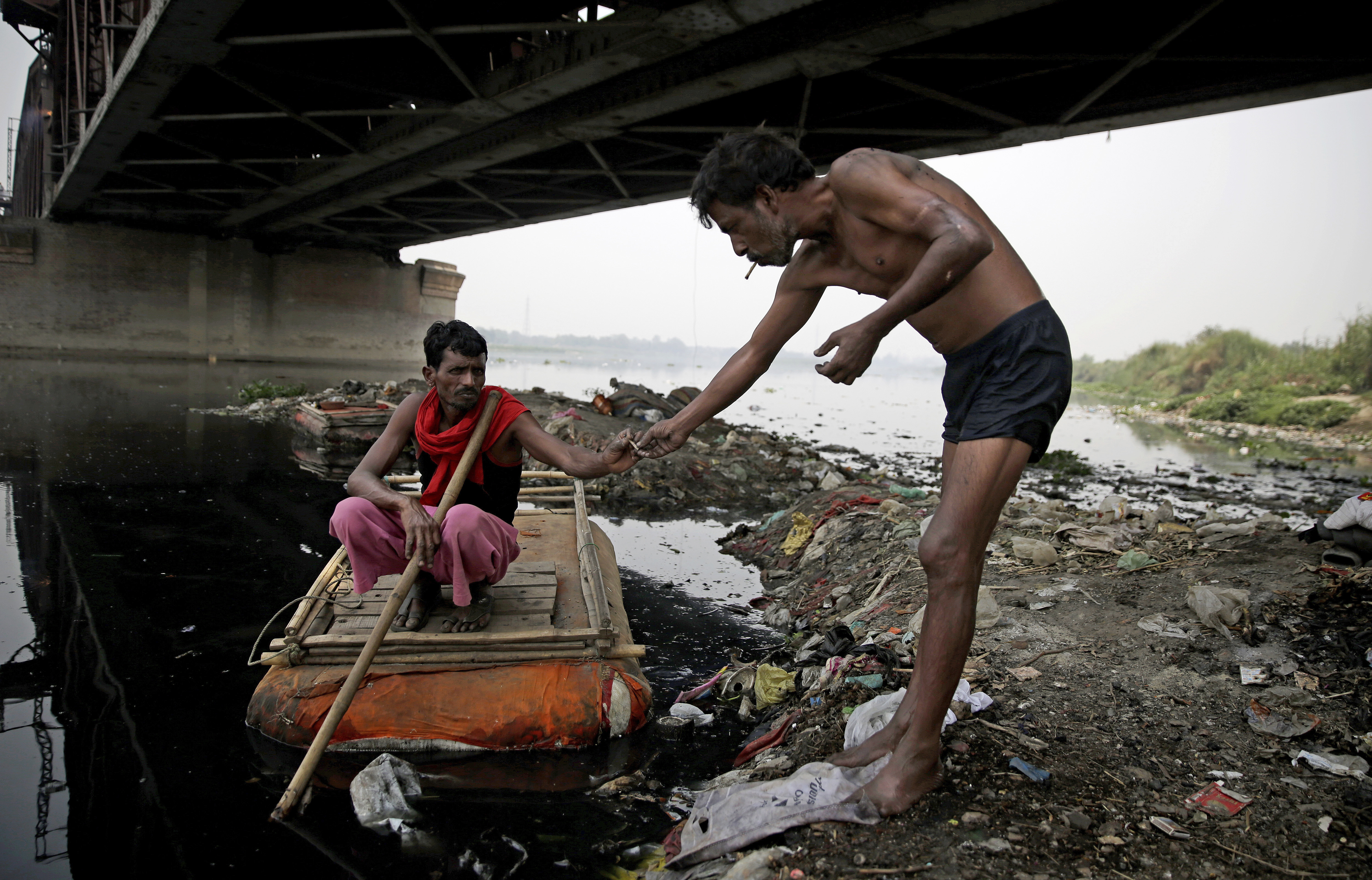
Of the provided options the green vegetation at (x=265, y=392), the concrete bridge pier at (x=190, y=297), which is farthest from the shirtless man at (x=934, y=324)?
the concrete bridge pier at (x=190, y=297)

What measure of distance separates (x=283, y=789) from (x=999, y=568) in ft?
11.5

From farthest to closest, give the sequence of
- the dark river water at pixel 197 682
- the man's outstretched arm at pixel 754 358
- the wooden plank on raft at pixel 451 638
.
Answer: the wooden plank on raft at pixel 451 638 → the man's outstretched arm at pixel 754 358 → the dark river water at pixel 197 682

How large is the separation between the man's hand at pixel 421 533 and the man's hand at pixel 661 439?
0.79 metres

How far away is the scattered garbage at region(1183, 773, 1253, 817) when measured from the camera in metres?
1.96

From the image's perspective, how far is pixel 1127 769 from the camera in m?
2.18

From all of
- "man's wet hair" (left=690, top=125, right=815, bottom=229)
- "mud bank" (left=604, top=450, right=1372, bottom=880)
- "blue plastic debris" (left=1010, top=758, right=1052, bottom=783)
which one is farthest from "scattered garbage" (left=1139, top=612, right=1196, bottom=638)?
"man's wet hair" (left=690, top=125, right=815, bottom=229)

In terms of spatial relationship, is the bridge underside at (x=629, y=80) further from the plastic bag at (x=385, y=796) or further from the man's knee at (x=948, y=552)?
the plastic bag at (x=385, y=796)

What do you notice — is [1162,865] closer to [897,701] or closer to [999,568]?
[897,701]

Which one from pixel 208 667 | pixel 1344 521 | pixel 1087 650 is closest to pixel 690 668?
pixel 1087 650

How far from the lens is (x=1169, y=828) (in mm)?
1887

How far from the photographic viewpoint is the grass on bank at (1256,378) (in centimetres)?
1812

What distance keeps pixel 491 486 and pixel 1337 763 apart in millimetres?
2976

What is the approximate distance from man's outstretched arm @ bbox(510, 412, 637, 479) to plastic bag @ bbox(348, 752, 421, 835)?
1141 millimetres

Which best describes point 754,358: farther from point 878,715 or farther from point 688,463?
point 688,463
